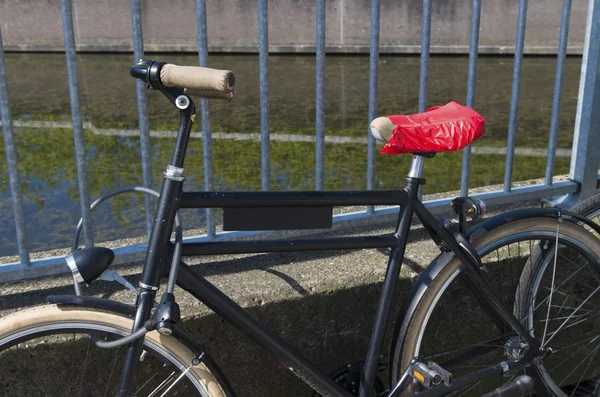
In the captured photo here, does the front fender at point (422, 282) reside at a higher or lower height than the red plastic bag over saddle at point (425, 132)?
lower

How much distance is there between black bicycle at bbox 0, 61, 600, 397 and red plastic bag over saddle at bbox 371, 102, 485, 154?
2 cm

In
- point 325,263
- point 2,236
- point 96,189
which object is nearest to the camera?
point 325,263

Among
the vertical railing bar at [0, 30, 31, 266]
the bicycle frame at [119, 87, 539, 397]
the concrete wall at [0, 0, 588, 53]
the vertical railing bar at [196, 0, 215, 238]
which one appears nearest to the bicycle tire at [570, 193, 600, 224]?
the bicycle frame at [119, 87, 539, 397]

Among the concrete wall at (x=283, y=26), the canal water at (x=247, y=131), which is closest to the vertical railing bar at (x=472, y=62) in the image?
the canal water at (x=247, y=131)

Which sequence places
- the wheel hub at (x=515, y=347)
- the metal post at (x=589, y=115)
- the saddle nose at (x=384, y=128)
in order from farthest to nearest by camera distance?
the metal post at (x=589, y=115)
the wheel hub at (x=515, y=347)
the saddle nose at (x=384, y=128)

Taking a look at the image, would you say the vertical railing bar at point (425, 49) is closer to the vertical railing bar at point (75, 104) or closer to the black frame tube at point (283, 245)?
the black frame tube at point (283, 245)

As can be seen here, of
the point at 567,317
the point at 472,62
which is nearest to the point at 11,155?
the point at 472,62

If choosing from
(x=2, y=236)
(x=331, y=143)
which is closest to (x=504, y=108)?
(x=331, y=143)

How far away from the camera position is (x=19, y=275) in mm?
2330

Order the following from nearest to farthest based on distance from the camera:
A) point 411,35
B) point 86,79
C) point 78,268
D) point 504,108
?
point 78,268 < point 504,108 < point 86,79 < point 411,35

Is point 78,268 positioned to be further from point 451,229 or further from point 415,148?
point 451,229

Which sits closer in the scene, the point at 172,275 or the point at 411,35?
the point at 172,275

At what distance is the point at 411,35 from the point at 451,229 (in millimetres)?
14911

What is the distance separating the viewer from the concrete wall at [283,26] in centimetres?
1569
